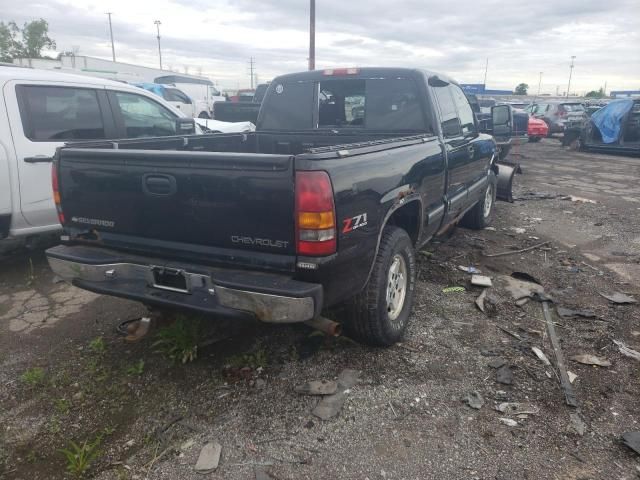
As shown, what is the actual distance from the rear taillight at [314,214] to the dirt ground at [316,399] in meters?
1.02

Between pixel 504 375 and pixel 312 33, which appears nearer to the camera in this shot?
pixel 504 375

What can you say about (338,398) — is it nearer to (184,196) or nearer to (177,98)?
(184,196)

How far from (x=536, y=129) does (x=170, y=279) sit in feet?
64.8

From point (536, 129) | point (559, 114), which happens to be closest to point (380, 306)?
point (536, 129)

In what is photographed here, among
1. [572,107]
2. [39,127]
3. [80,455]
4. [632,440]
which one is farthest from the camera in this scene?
[572,107]

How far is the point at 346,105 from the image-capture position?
4492 mm

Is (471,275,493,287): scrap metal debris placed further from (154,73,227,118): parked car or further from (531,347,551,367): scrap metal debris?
(154,73,227,118): parked car

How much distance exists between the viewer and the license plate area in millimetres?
2693

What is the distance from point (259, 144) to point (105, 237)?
2.10 metres

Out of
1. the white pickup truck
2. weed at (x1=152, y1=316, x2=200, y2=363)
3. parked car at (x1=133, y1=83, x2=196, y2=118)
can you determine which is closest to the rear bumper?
weed at (x1=152, y1=316, x2=200, y2=363)

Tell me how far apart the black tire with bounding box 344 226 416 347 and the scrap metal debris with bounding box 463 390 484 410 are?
0.63 m

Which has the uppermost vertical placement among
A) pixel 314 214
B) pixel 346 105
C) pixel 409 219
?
pixel 346 105

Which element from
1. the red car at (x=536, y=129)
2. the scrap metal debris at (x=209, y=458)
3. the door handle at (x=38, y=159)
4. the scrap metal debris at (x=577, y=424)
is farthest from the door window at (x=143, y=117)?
the red car at (x=536, y=129)

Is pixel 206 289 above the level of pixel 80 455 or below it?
above
